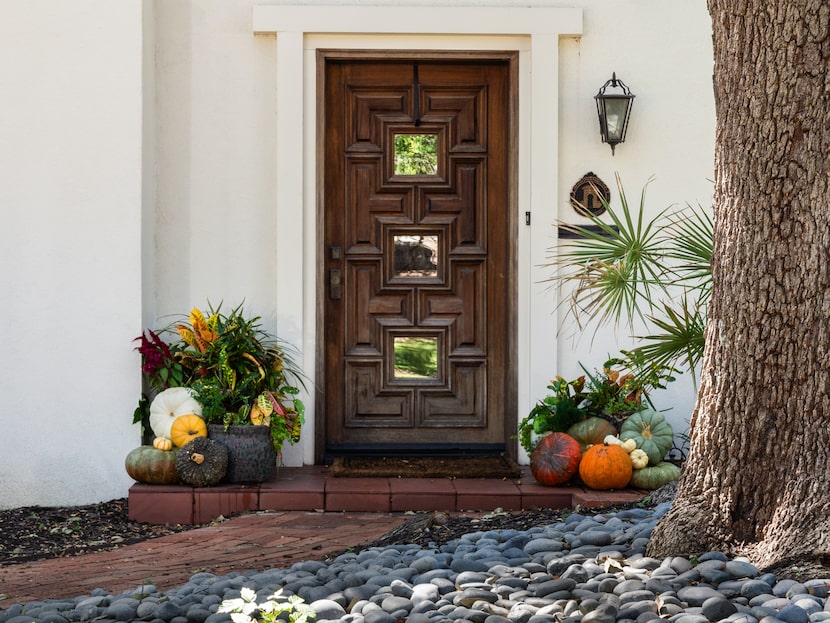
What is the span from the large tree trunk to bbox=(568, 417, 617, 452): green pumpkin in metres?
2.44

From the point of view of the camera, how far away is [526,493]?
527cm

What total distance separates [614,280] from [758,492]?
44.2 inches

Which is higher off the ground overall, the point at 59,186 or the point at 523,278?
the point at 59,186

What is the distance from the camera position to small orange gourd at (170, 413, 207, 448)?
538 cm

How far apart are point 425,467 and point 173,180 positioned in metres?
2.23

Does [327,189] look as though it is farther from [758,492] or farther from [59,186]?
[758,492]

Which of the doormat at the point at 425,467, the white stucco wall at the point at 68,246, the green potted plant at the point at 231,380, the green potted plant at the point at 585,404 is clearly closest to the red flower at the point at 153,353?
the green potted plant at the point at 231,380

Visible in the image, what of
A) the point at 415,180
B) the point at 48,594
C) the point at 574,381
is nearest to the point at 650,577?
the point at 48,594

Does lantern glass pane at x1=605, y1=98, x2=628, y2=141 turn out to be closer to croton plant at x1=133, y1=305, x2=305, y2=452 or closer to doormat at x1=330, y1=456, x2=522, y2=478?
doormat at x1=330, y1=456, x2=522, y2=478

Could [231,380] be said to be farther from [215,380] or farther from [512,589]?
[512,589]

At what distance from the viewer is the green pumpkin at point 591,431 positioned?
5.47 m

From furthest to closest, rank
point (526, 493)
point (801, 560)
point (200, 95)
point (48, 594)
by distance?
point (200, 95) → point (526, 493) → point (48, 594) → point (801, 560)

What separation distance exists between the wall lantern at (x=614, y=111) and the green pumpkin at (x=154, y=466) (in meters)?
3.05

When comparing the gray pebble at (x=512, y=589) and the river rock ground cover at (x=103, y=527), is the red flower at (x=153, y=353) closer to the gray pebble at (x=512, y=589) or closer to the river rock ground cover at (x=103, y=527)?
the river rock ground cover at (x=103, y=527)
